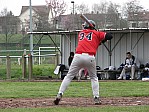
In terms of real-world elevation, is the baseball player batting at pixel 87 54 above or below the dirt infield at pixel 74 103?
above

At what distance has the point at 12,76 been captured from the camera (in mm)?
29328

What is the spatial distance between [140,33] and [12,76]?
7.99 meters

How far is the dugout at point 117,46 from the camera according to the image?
26469 millimetres

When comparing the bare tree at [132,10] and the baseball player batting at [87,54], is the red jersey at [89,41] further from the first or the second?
the bare tree at [132,10]

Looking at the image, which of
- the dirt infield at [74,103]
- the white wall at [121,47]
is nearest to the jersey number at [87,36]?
the dirt infield at [74,103]

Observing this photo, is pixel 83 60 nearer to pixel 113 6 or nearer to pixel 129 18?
pixel 129 18

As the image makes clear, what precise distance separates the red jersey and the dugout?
45.6 feet

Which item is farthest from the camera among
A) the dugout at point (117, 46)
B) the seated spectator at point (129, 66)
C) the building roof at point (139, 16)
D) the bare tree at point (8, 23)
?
the bare tree at point (8, 23)

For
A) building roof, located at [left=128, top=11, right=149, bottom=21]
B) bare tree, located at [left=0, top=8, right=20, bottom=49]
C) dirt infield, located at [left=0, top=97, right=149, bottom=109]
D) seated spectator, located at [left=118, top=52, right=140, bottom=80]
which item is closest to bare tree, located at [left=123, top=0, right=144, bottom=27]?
building roof, located at [left=128, top=11, right=149, bottom=21]

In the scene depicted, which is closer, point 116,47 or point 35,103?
point 35,103

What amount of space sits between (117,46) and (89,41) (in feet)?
54.2

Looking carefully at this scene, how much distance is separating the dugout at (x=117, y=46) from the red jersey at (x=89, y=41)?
13.9m

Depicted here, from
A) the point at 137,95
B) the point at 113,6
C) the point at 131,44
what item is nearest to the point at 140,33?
the point at 131,44

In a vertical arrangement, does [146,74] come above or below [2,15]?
below
